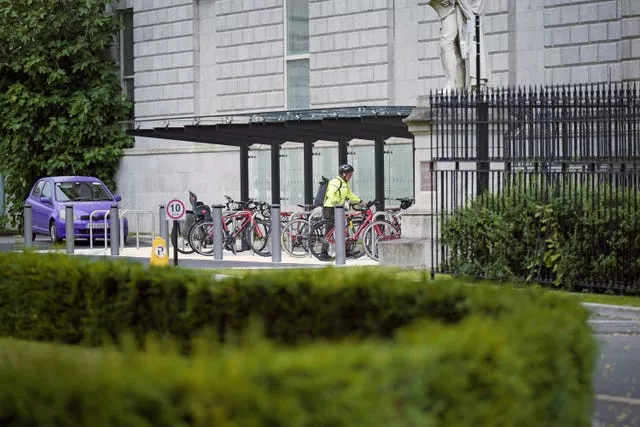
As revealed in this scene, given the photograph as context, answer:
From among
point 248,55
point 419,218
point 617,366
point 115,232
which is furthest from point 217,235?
point 617,366

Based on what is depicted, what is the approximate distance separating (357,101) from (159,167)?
7529 mm

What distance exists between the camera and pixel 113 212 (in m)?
27.3

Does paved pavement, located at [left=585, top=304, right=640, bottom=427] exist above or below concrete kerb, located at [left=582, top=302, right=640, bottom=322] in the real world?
below

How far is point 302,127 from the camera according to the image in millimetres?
25375

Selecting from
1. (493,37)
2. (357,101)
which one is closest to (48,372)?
(493,37)

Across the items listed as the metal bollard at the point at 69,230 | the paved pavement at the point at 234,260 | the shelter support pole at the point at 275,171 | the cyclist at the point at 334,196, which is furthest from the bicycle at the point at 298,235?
the metal bollard at the point at 69,230

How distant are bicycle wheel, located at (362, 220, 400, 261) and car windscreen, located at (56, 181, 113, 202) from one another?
38.2ft

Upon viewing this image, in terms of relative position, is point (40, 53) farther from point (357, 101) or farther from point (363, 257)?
point (363, 257)

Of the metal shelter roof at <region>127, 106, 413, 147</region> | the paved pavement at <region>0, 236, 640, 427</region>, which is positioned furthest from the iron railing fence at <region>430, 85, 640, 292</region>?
the metal shelter roof at <region>127, 106, 413, 147</region>

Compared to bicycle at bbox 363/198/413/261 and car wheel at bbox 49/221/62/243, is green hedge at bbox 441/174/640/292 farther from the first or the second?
car wheel at bbox 49/221/62/243

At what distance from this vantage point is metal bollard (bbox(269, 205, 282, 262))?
23.8m

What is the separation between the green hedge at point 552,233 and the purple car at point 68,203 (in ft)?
48.3

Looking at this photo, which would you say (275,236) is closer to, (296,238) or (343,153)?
(296,238)

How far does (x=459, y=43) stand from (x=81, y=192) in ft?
46.0
